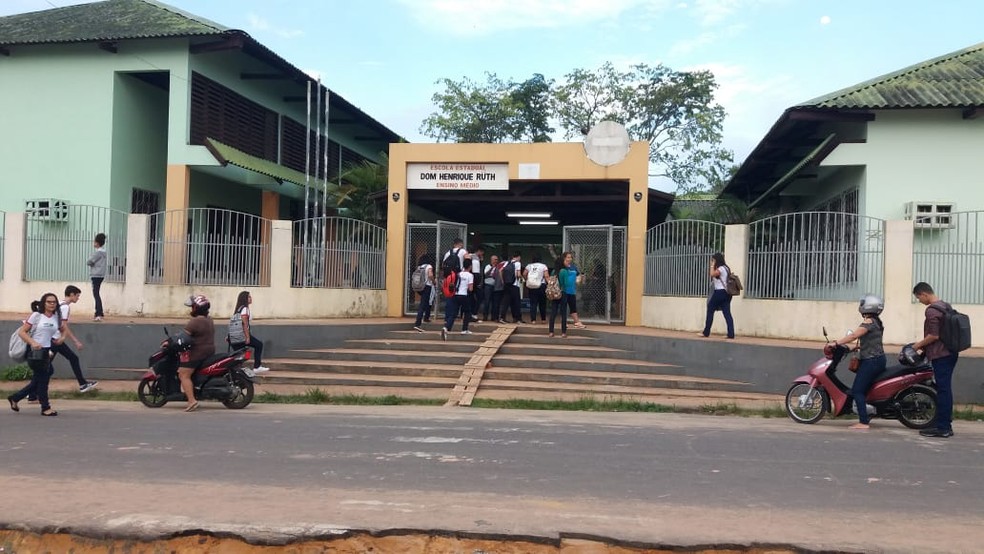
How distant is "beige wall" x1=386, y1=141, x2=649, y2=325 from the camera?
55.1 feet

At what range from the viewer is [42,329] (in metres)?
10.2

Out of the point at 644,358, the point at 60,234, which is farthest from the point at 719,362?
the point at 60,234

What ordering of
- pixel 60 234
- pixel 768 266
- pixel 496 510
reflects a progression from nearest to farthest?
pixel 496 510 → pixel 768 266 → pixel 60 234

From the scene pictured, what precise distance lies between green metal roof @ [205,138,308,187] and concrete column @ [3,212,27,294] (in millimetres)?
4127

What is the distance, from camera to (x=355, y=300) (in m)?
16.9

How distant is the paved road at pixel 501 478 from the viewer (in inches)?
206

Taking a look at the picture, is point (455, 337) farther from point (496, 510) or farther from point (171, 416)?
point (496, 510)

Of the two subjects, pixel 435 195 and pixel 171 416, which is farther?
pixel 435 195

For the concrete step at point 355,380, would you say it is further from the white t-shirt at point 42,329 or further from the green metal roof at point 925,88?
the green metal roof at point 925,88

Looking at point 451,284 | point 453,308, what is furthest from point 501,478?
point 453,308

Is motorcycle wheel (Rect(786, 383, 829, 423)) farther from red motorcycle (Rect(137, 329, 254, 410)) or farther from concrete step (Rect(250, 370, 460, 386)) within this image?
red motorcycle (Rect(137, 329, 254, 410))

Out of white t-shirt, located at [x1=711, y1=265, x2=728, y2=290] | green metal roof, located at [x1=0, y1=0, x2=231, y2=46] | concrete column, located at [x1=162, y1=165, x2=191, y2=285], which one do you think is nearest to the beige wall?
white t-shirt, located at [x1=711, y1=265, x2=728, y2=290]

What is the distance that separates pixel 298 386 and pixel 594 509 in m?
8.36


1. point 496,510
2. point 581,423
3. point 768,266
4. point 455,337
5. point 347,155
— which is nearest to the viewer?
point 496,510
